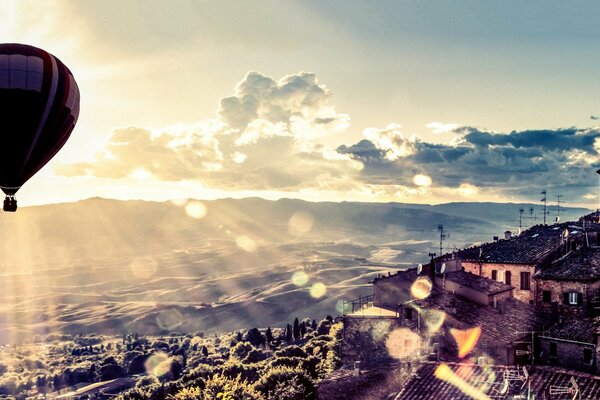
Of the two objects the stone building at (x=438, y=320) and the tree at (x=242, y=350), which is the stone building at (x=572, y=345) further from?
the tree at (x=242, y=350)

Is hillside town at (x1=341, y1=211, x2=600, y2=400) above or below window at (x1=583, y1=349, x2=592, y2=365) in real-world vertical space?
above

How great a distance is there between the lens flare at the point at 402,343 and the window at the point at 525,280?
17569mm

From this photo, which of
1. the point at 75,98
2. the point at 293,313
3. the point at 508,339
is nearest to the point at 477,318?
the point at 508,339

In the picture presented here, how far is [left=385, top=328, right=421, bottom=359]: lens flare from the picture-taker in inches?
1702

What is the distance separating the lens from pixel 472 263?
63281 mm

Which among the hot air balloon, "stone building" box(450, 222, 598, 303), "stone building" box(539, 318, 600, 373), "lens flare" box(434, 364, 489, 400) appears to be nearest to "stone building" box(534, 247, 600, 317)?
"stone building" box(450, 222, 598, 303)

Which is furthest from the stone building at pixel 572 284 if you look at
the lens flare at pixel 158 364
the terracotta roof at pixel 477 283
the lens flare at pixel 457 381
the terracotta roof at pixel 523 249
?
the lens flare at pixel 158 364

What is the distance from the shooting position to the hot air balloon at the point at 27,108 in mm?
35875

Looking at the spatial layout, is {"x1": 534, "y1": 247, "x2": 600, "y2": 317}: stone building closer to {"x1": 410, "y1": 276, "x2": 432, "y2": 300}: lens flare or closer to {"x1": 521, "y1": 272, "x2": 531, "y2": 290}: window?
{"x1": 521, "y1": 272, "x2": 531, "y2": 290}: window

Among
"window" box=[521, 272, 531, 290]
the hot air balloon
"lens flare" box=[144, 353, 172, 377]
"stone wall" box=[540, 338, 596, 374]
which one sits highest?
the hot air balloon

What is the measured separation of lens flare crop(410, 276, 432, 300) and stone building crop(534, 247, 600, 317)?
11159 millimetres

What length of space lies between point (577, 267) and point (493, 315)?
9.75m

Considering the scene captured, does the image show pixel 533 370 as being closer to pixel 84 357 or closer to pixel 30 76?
pixel 30 76

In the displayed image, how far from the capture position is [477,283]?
52.0 metres
